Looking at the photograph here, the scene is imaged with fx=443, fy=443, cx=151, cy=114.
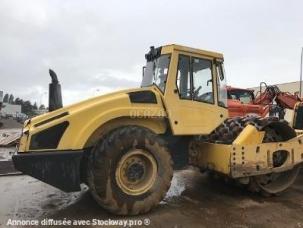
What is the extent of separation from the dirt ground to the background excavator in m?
3.79

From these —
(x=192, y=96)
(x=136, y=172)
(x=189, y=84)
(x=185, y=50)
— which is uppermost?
(x=185, y=50)

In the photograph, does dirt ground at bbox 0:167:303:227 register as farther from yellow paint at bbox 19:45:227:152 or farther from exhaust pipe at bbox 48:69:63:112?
exhaust pipe at bbox 48:69:63:112

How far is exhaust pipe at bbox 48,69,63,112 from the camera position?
750cm

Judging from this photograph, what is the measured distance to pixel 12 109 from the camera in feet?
296

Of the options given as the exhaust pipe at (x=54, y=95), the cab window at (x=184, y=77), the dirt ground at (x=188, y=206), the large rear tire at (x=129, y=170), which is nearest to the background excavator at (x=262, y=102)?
the dirt ground at (x=188, y=206)

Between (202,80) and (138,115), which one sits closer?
(138,115)

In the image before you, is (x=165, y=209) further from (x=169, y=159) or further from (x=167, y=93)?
(x=167, y=93)

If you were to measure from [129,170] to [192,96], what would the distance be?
5.85 feet

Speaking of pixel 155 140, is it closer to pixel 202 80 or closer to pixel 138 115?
pixel 138 115

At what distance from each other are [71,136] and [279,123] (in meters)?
3.99

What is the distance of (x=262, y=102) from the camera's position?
13.8 m

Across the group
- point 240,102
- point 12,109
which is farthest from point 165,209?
point 12,109

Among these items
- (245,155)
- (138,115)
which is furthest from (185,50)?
(245,155)

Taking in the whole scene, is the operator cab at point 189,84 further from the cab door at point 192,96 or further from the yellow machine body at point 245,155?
the yellow machine body at point 245,155
